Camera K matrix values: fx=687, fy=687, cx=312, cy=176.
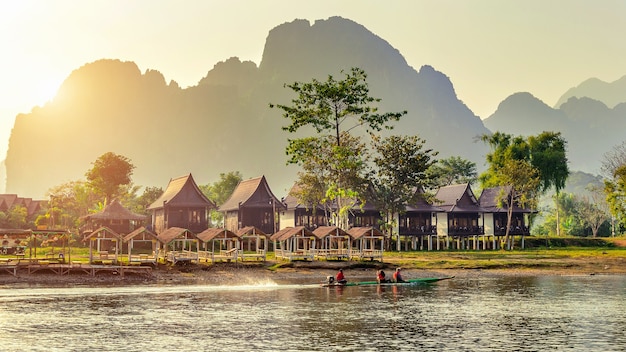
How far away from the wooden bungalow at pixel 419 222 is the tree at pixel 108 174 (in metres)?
42.5

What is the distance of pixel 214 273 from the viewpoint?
5894 cm

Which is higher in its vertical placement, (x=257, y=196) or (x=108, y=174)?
(x=108, y=174)

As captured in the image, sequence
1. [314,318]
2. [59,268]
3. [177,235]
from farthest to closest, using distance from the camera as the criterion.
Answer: [177,235] < [59,268] < [314,318]

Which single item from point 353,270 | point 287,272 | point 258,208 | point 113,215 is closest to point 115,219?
point 113,215

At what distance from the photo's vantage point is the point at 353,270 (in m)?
64.5

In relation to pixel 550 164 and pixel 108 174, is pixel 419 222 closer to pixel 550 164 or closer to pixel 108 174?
pixel 550 164

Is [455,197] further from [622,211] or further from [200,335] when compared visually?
[200,335]

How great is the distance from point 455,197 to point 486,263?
102 feet

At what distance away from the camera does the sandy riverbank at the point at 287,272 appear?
53.1 m

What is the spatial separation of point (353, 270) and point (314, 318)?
29997 mm

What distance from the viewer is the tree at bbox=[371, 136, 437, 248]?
84938mm

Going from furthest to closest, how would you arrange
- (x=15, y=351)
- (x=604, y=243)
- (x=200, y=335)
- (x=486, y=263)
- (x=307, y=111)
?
(x=604, y=243) < (x=307, y=111) < (x=486, y=263) < (x=200, y=335) < (x=15, y=351)

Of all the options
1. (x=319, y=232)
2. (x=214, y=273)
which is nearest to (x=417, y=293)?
(x=214, y=273)

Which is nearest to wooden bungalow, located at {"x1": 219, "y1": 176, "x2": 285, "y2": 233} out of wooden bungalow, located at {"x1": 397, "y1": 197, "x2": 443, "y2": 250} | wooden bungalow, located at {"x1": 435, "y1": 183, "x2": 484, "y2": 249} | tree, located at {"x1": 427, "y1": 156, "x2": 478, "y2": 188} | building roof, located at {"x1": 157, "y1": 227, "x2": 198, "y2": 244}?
wooden bungalow, located at {"x1": 397, "y1": 197, "x2": 443, "y2": 250}
